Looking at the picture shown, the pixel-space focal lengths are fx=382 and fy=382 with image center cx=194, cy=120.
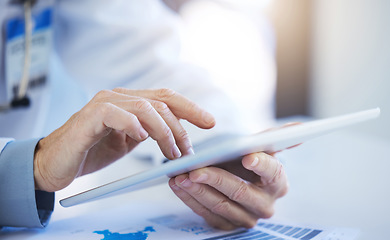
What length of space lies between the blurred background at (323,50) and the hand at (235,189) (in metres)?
1.43

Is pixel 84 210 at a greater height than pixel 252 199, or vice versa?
pixel 252 199

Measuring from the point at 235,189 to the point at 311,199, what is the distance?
26cm

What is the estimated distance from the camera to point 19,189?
1.73 feet

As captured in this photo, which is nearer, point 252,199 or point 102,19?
point 252,199

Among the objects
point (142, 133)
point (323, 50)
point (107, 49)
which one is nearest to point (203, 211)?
point (142, 133)

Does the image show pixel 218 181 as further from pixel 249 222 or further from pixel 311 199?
pixel 311 199

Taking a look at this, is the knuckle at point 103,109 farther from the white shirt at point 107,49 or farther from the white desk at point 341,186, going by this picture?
the white shirt at point 107,49

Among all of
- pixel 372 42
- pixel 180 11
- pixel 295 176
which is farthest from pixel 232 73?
pixel 295 176

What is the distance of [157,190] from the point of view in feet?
2.48

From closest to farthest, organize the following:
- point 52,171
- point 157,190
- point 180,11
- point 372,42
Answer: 1. point 52,171
2. point 157,190
3. point 372,42
4. point 180,11

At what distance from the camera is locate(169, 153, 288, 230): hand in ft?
1.52

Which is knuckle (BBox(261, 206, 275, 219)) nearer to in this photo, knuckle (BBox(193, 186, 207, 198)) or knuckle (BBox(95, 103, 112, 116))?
knuckle (BBox(193, 186, 207, 198))

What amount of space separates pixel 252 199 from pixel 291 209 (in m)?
0.16

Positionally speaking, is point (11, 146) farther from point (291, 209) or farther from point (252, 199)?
point (291, 209)
